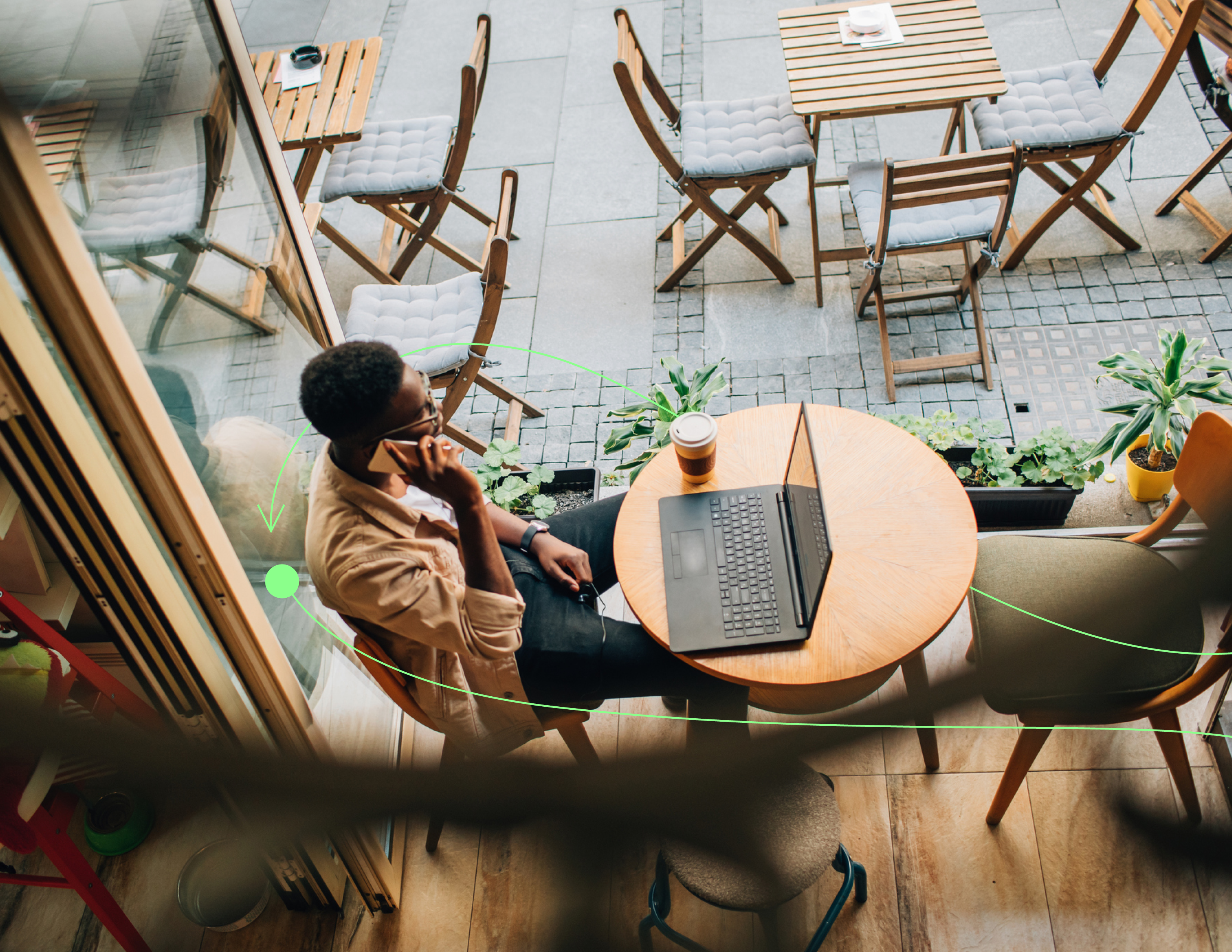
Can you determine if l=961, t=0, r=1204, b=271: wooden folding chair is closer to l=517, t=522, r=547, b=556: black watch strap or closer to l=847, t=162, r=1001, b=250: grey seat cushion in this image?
l=847, t=162, r=1001, b=250: grey seat cushion

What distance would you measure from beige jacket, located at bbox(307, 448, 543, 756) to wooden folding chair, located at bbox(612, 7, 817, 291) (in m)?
2.22

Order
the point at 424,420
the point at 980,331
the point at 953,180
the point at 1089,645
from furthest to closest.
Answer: the point at 980,331, the point at 953,180, the point at 424,420, the point at 1089,645

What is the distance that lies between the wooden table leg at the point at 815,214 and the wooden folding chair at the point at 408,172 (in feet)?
4.59

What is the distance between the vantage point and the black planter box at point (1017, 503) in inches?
108

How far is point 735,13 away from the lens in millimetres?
5227

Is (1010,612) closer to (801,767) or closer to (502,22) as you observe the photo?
(801,767)

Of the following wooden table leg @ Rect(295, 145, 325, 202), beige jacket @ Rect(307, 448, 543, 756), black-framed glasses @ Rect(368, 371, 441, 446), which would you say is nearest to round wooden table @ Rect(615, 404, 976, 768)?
beige jacket @ Rect(307, 448, 543, 756)

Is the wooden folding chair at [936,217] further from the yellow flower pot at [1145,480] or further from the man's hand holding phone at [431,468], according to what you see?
the man's hand holding phone at [431,468]

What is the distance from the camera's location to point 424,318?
331 cm

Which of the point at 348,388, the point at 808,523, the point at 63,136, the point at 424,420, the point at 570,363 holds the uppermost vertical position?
the point at 63,136

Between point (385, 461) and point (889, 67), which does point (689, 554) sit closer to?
point (385, 461)

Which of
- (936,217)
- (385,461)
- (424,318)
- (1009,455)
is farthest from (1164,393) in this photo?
(424,318)

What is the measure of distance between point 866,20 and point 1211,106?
148cm

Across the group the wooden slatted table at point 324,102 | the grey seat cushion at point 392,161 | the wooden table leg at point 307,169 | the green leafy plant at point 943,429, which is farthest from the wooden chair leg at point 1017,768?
the wooden table leg at point 307,169
